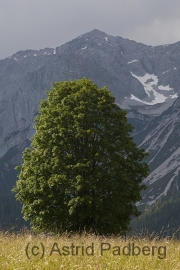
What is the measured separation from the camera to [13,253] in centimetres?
869

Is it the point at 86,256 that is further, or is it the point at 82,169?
the point at 82,169

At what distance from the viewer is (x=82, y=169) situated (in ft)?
96.2

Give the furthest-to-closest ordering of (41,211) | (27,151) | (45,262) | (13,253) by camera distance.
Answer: (27,151), (41,211), (13,253), (45,262)

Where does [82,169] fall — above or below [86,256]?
above

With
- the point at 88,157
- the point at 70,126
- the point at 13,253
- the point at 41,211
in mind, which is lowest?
the point at 41,211

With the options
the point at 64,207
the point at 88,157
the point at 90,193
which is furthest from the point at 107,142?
the point at 64,207

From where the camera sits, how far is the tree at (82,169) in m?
28.7

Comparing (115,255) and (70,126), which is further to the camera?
(70,126)

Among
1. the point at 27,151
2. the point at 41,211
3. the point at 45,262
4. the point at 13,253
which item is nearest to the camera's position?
the point at 45,262

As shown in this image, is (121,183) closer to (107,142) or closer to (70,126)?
(107,142)

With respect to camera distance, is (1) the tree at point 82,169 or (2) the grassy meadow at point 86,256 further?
(1) the tree at point 82,169

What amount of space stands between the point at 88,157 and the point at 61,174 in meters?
2.95

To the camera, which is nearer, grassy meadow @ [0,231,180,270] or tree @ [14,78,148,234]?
grassy meadow @ [0,231,180,270]

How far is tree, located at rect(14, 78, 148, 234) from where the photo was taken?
28656 mm
